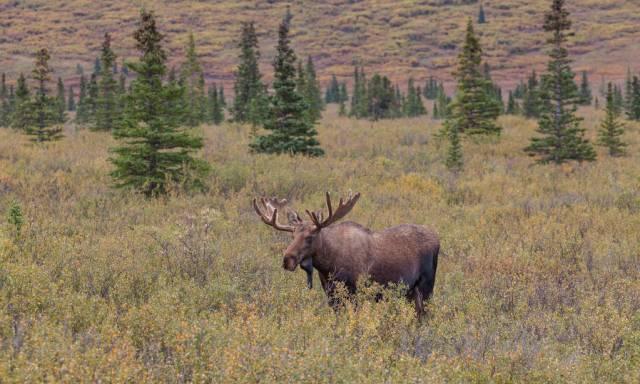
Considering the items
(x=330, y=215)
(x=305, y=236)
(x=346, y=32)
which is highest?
(x=346, y=32)

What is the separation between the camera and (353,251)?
6973mm

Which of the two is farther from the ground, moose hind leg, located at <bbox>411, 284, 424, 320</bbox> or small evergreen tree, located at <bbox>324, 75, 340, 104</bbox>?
moose hind leg, located at <bbox>411, 284, 424, 320</bbox>

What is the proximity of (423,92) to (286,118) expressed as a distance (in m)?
72.0

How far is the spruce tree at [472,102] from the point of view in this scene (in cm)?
2575

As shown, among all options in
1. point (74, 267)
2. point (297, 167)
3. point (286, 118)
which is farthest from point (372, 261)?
point (286, 118)

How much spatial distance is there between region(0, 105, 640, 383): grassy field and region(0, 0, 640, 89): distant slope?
82474 millimetres

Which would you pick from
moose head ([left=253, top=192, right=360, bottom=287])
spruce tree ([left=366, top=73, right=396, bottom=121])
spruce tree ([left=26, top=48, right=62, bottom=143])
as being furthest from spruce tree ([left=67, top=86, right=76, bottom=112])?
moose head ([left=253, top=192, right=360, bottom=287])

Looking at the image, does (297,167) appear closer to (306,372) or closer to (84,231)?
(84,231)

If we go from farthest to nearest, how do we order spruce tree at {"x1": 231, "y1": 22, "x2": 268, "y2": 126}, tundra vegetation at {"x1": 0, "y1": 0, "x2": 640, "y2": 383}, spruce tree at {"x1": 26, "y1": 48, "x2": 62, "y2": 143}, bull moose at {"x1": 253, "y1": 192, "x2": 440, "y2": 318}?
spruce tree at {"x1": 231, "y1": 22, "x2": 268, "y2": 126} < spruce tree at {"x1": 26, "y1": 48, "x2": 62, "y2": 143} < bull moose at {"x1": 253, "y1": 192, "x2": 440, "y2": 318} < tundra vegetation at {"x1": 0, "y1": 0, "x2": 640, "y2": 383}

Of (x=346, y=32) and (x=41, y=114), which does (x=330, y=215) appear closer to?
(x=41, y=114)

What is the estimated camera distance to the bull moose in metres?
6.59

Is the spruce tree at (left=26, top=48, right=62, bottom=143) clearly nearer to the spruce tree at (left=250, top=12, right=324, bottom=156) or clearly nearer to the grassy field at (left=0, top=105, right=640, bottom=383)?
the grassy field at (left=0, top=105, right=640, bottom=383)

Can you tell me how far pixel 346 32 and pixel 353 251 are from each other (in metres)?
121

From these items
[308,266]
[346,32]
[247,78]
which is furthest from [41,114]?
[346,32]
